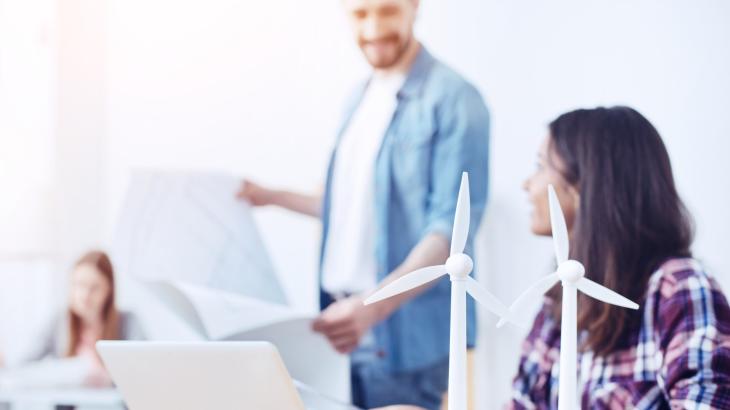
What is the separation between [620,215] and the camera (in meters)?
1.79

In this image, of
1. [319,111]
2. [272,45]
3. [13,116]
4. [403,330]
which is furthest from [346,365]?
[13,116]

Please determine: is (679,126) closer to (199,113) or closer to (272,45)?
(272,45)

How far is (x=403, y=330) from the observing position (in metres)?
2.21

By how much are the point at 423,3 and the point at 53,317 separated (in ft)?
3.91

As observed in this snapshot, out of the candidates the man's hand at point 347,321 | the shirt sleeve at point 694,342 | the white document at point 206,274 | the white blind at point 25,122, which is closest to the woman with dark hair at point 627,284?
the shirt sleeve at point 694,342

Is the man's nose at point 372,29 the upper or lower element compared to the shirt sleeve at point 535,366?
upper

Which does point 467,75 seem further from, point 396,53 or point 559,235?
point 559,235

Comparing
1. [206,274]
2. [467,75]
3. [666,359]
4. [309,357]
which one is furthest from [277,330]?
[666,359]

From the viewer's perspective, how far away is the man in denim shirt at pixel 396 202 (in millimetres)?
2154

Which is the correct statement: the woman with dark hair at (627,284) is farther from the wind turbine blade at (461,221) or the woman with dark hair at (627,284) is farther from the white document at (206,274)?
the white document at (206,274)

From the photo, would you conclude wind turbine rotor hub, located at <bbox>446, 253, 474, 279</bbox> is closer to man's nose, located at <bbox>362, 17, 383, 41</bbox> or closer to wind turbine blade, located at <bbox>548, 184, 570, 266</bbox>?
wind turbine blade, located at <bbox>548, 184, 570, 266</bbox>

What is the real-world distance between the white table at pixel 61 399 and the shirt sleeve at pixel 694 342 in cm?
131

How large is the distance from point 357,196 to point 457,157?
0.26 meters

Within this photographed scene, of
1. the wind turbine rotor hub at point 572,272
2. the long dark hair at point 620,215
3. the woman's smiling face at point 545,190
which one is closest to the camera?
the wind turbine rotor hub at point 572,272
